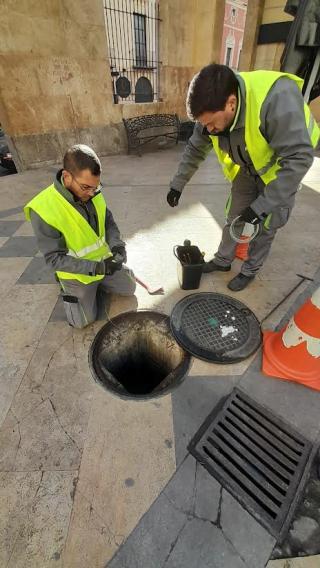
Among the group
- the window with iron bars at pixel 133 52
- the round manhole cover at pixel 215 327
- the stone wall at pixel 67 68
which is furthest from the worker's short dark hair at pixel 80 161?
the window with iron bars at pixel 133 52

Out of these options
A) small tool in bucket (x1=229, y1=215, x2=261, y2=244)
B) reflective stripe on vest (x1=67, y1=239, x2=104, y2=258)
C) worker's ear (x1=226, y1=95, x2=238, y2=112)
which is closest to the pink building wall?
small tool in bucket (x1=229, y1=215, x2=261, y2=244)

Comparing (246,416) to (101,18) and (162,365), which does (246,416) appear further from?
(101,18)

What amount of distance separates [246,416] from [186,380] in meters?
0.42

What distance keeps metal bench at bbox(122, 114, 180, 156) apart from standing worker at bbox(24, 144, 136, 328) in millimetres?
6074

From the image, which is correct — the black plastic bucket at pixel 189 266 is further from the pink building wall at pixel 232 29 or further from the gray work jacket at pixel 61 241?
the pink building wall at pixel 232 29

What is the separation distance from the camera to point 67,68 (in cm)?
583

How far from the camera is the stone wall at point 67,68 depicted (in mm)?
5152

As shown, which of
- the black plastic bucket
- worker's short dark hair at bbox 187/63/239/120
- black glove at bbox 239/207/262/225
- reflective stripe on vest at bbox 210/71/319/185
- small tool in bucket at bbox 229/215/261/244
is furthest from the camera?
the black plastic bucket

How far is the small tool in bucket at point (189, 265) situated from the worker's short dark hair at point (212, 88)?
115 cm

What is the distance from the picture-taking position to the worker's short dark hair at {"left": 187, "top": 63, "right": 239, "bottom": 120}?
4.83ft

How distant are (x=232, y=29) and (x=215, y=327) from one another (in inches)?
612

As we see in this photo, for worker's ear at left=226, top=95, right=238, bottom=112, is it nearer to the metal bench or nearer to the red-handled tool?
the red-handled tool

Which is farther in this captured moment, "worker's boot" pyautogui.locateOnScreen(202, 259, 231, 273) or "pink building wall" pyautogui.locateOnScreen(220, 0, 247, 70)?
"pink building wall" pyautogui.locateOnScreen(220, 0, 247, 70)

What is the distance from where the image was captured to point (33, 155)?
6133 millimetres
